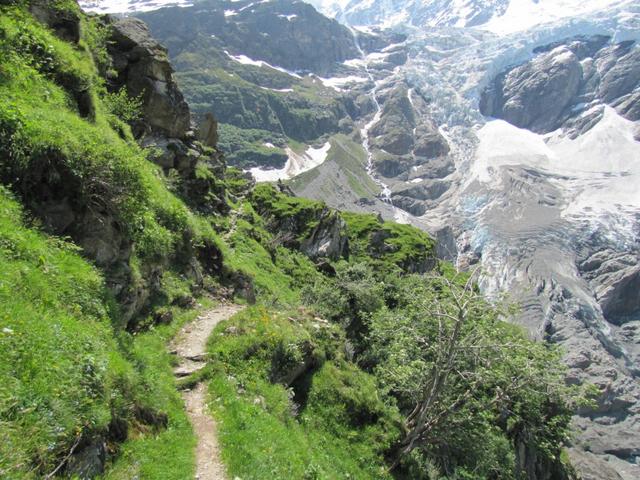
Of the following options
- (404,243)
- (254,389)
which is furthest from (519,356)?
(404,243)

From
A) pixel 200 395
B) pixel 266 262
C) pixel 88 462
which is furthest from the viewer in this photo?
pixel 266 262

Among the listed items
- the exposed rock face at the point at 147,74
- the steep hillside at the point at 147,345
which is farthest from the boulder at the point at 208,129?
the steep hillside at the point at 147,345

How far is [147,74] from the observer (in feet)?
99.7

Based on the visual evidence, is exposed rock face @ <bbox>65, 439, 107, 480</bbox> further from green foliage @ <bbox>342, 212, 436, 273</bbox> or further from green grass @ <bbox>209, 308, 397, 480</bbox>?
green foliage @ <bbox>342, 212, 436, 273</bbox>

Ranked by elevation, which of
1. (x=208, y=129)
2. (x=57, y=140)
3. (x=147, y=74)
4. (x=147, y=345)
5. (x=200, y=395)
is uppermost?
(x=147, y=74)

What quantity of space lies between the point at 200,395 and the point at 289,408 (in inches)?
122

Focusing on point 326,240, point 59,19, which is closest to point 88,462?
point 59,19

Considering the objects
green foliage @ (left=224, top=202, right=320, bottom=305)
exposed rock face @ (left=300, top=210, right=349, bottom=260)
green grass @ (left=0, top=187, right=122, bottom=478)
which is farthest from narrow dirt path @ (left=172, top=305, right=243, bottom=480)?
exposed rock face @ (left=300, top=210, right=349, bottom=260)

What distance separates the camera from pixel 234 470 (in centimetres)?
1017

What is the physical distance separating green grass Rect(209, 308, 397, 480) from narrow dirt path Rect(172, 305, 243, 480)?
0.27 m

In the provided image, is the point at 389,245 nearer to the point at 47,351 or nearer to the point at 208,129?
the point at 208,129

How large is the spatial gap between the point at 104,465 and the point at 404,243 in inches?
2778

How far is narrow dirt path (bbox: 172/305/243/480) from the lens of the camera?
10222mm

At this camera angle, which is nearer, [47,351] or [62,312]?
[47,351]
